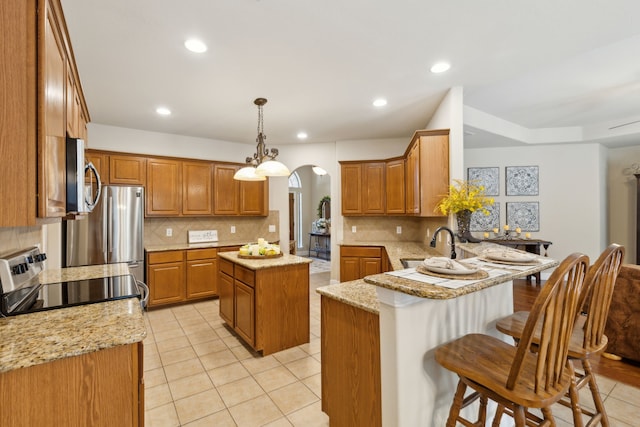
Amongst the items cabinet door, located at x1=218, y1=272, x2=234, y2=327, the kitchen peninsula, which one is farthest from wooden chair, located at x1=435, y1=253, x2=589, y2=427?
cabinet door, located at x1=218, y1=272, x2=234, y2=327

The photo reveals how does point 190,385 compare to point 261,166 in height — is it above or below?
below

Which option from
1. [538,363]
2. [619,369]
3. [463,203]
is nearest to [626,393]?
[619,369]

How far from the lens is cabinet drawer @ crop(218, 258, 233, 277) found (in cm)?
325

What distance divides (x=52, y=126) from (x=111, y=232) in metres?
3.08

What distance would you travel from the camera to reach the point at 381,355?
1.34m

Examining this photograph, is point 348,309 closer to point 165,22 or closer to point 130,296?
point 130,296

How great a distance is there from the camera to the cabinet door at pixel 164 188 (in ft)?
14.2

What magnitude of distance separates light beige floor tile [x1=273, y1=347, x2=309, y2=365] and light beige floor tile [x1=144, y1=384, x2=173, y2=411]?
93 cm

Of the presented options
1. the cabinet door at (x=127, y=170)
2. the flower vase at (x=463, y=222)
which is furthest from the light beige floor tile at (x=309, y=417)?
the cabinet door at (x=127, y=170)

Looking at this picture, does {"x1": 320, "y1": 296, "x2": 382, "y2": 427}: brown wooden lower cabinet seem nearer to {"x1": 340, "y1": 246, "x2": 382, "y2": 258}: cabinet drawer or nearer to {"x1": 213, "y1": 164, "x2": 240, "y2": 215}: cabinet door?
{"x1": 340, "y1": 246, "x2": 382, "y2": 258}: cabinet drawer

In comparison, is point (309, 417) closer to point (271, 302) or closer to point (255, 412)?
point (255, 412)

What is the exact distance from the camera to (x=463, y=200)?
2799 mm

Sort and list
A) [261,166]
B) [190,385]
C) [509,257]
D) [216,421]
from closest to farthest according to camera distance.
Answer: [509,257] < [216,421] < [190,385] < [261,166]

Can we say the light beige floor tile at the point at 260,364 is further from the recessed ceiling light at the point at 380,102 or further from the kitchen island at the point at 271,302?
the recessed ceiling light at the point at 380,102
